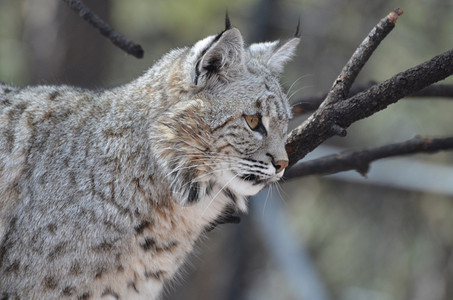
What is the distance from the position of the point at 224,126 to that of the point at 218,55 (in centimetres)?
40

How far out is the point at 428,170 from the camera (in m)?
7.35

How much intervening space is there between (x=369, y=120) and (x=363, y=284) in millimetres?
2128

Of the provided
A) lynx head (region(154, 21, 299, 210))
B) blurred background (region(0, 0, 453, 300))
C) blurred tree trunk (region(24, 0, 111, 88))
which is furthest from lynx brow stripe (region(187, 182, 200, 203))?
blurred tree trunk (region(24, 0, 111, 88))

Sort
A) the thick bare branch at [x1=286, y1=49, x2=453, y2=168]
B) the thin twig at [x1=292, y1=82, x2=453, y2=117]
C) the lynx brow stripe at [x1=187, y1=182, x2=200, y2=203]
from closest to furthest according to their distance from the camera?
the thick bare branch at [x1=286, y1=49, x2=453, y2=168]
the lynx brow stripe at [x1=187, y1=182, x2=200, y2=203]
the thin twig at [x1=292, y1=82, x2=453, y2=117]

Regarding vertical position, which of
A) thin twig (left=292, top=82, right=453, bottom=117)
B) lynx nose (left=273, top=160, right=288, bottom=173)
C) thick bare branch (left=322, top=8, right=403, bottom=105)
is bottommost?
lynx nose (left=273, top=160, right=288, bottom=173)

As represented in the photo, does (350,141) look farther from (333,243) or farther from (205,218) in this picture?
(205,218)

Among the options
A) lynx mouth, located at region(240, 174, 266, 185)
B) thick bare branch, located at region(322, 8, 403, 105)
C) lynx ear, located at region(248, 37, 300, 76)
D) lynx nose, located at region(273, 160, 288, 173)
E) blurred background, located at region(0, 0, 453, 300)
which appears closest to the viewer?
thick bare branch, located at region(322, 8, 403, 105)

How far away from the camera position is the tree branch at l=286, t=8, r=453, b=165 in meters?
3.03

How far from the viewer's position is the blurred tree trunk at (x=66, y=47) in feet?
27.5

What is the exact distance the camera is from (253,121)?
3605 millimetres

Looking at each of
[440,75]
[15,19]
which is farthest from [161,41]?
[440,75]

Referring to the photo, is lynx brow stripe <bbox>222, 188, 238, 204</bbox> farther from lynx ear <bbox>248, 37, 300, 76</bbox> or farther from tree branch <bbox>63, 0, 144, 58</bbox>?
tree branch <bbox>63, 0, 144, 58</bbox>

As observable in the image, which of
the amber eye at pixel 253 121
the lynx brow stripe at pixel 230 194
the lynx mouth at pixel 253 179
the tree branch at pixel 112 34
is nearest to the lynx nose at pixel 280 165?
the lynx mouth at pixel 253 179

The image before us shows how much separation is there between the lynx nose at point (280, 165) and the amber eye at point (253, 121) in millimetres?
254
